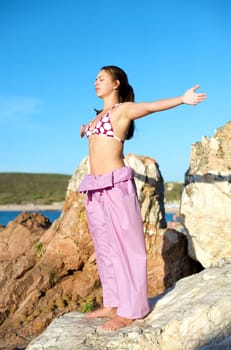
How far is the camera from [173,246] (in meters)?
7.59

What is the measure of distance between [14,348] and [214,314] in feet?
13.4

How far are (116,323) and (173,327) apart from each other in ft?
1.86

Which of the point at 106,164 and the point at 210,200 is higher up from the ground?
the point at 106,164

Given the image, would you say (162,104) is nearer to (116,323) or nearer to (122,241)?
(122,241)

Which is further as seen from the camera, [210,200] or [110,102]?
[210,200]

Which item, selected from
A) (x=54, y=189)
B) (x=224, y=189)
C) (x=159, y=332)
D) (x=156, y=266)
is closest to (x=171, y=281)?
(x=156, y=266)

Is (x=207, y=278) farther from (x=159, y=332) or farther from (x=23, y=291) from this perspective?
(x=23, y=291)

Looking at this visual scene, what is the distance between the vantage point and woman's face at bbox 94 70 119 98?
4852mm

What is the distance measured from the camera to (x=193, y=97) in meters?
3.89

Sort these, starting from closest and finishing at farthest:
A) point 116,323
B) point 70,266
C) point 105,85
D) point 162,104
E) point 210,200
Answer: point 162,104
point 116,323
point 105,85
point 210,200
point 70,266

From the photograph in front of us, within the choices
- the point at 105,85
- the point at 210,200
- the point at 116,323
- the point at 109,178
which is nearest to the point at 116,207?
the point at 109,178

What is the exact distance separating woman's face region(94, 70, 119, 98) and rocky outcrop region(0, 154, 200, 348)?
9.65 ft

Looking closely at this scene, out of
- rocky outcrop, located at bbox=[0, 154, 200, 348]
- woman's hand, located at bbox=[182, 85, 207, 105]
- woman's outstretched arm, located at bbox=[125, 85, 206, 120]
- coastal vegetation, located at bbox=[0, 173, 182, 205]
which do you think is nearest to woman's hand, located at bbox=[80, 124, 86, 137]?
woman's outstretched arm, located at bbox=[125, 85, 206, 120]

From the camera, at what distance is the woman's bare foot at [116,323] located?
4.24m
